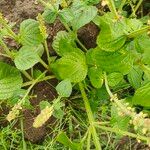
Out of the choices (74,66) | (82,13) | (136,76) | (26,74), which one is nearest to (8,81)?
(26,74)

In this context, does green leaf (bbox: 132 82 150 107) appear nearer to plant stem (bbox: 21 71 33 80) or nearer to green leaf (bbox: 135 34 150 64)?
green leaf (bbox: 135 34 150 64)

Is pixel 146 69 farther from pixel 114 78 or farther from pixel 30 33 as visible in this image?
pixel 30 33

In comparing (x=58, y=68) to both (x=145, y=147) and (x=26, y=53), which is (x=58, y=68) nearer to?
(x=26, y=53)

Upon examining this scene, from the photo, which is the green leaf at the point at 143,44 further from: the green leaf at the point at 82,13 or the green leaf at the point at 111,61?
the green leaf at the point at 82,13

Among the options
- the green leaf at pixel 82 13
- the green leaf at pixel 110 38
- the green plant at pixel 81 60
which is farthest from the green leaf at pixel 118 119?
the green leaf at pixel 82 13

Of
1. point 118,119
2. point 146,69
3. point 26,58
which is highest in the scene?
point 26,58

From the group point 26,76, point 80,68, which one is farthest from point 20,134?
point 80,68

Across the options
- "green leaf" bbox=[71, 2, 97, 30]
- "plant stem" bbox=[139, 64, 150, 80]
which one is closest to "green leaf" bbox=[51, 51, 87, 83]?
"green leaf" bbox=[71, 2, 97, 30]
